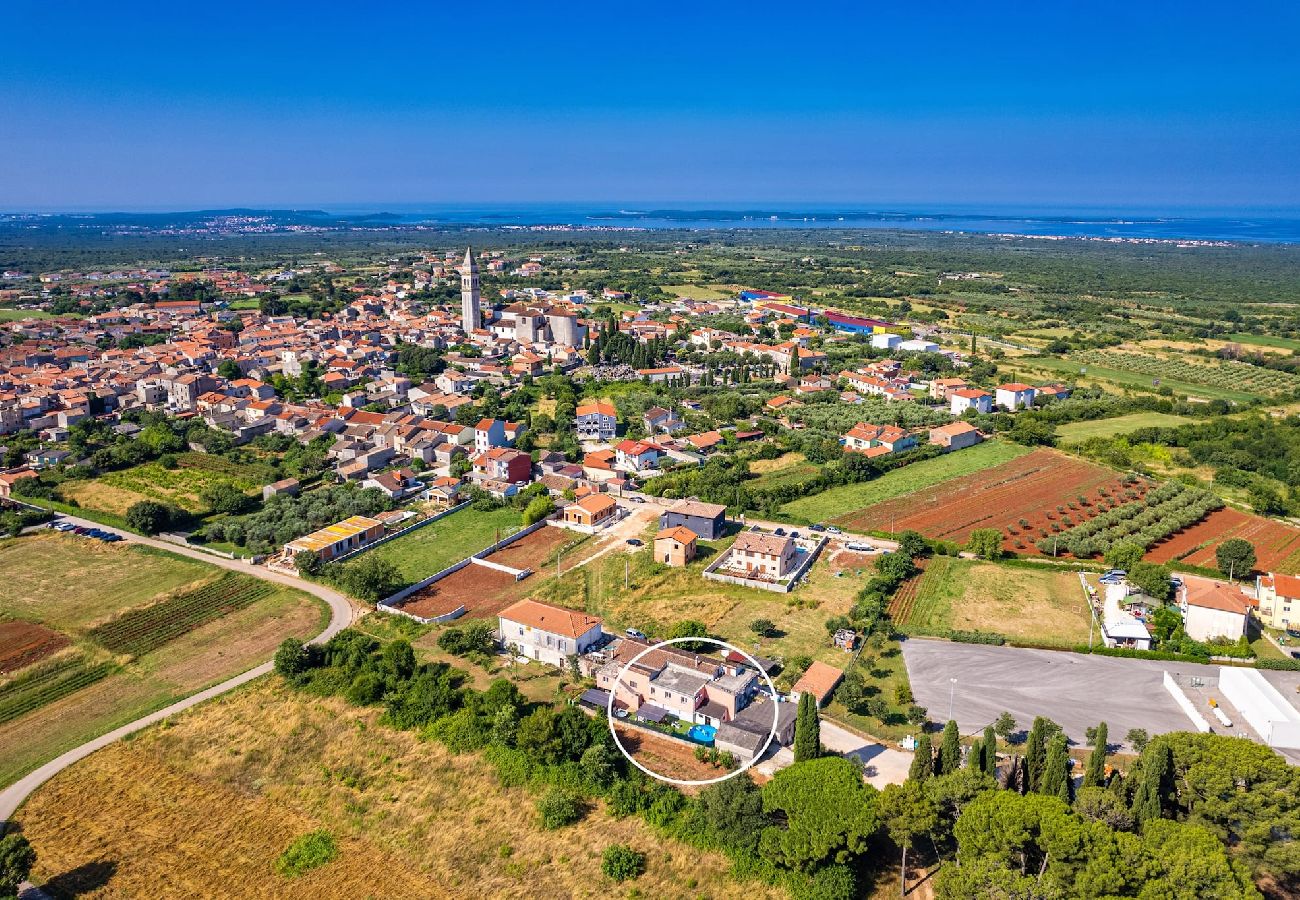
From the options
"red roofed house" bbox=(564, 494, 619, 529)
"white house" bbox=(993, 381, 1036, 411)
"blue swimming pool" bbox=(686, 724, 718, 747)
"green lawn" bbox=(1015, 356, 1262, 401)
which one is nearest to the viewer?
"blue swimming pool" bbox=(686, 724, 718, 747)

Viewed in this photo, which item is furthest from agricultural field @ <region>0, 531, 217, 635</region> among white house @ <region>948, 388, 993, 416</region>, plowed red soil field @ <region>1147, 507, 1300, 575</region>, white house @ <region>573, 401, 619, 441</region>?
white house @ <region>948, 388, 993, 416</region>

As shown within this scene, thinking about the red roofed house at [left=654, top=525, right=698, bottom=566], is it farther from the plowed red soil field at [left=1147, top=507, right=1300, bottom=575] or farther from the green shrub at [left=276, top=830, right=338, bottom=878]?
the plowed red soil field at [left=1147, top=507, right=1300, bottom=575]

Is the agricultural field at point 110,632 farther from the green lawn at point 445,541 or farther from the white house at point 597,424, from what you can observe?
the white house at point 597,424

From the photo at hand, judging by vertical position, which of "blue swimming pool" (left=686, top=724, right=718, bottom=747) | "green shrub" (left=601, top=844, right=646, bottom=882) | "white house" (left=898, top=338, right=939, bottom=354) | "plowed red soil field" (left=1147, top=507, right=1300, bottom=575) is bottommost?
"green shrub" (left=601, top=844, right=646, bottom=882)

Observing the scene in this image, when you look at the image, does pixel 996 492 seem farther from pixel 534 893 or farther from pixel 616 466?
pixel 534 893

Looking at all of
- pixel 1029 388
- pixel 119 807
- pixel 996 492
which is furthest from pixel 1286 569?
pixel 119 807

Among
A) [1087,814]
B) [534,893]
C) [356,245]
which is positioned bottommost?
[534,893]

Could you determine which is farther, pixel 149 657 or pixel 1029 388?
pixel 1029 388
